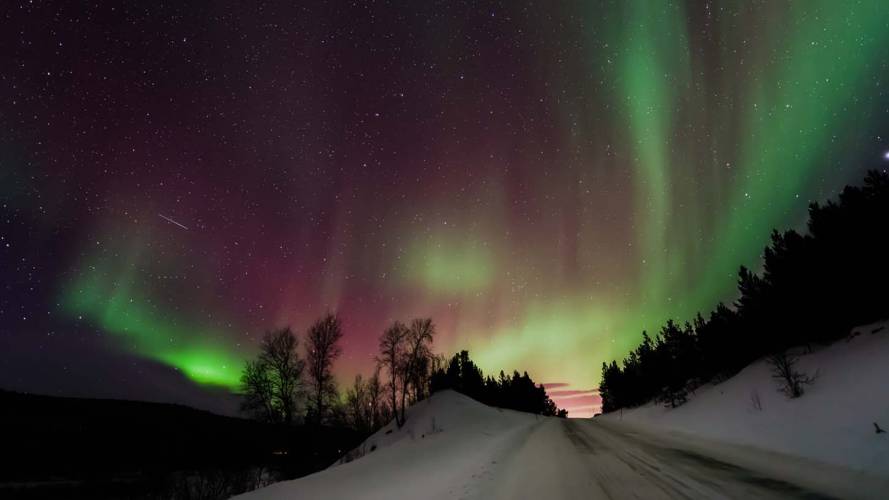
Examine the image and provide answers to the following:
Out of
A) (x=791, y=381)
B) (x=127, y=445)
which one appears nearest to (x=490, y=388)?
(x=127, y=445)

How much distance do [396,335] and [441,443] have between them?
96.6 ft

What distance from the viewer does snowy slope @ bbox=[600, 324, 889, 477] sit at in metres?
9.48

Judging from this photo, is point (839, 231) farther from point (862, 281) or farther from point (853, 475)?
point (853, 475)

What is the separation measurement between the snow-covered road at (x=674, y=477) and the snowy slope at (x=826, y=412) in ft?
3.52

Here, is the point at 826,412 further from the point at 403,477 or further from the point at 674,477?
the point at 403,477

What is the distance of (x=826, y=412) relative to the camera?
1278cm

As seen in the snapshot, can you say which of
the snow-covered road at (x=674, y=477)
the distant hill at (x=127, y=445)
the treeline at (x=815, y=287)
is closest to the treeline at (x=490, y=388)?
the distant hill at (x=127, y=445)

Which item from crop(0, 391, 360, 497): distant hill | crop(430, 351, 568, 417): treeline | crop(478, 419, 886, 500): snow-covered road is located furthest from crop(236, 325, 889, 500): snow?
crop(430, 351, 568, 417): treeline

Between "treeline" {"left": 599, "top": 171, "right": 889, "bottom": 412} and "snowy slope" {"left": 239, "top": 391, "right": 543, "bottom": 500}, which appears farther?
"treeline" {"left": 599, "top": 171, "right": 889, "bottom": 412}

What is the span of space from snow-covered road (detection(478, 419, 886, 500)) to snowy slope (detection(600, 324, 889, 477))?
1074 millimetres

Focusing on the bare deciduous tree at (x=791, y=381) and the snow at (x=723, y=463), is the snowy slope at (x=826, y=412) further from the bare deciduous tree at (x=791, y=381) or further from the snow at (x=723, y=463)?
the bare deciduous tree at (x=791, y=381)

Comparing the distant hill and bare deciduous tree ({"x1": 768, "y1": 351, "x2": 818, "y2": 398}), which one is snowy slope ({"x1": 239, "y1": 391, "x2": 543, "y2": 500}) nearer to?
bare deciduous tree ({"x1": 768, "y1": 351, "x2": 818, "y2": 398})

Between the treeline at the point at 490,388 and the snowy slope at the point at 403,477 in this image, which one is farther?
the treeline at the point at 490,388

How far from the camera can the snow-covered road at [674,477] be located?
694cm
